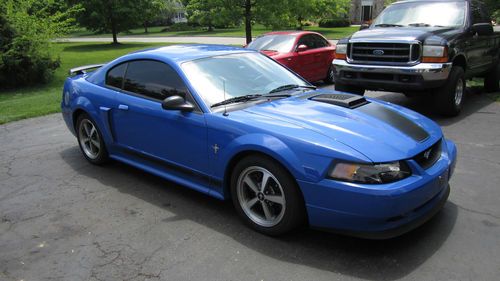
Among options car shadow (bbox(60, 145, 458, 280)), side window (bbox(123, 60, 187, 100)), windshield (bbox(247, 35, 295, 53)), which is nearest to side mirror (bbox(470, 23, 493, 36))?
windshield (bbox(247, 35, 295, 53))

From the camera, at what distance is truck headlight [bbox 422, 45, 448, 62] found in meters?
6.91

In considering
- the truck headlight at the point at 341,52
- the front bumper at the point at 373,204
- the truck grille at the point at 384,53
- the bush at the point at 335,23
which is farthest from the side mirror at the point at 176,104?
the bush at the point at 335,23

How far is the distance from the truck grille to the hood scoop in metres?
3.18

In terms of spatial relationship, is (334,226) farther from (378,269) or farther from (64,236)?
(64,236)

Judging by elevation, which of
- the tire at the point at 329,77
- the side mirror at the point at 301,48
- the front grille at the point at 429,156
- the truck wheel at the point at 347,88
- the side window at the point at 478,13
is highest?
the side window at the point at 478,13

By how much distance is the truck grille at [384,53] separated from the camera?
7.02 meters

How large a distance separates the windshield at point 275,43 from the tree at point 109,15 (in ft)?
77.7

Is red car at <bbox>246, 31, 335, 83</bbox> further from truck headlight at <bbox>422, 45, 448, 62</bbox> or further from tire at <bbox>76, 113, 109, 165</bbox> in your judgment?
tire at <bbox>76, 113, 109, 165</bbox>

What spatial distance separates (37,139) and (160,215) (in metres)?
3.98

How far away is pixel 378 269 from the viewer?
317 centimetres

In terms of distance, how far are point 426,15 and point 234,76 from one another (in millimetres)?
5302

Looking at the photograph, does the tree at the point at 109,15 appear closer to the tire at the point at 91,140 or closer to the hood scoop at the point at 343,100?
the tire at the point at 91,140

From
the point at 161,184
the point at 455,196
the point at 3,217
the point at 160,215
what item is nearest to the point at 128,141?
the point at 161,184

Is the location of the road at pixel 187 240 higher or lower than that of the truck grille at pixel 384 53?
lower
